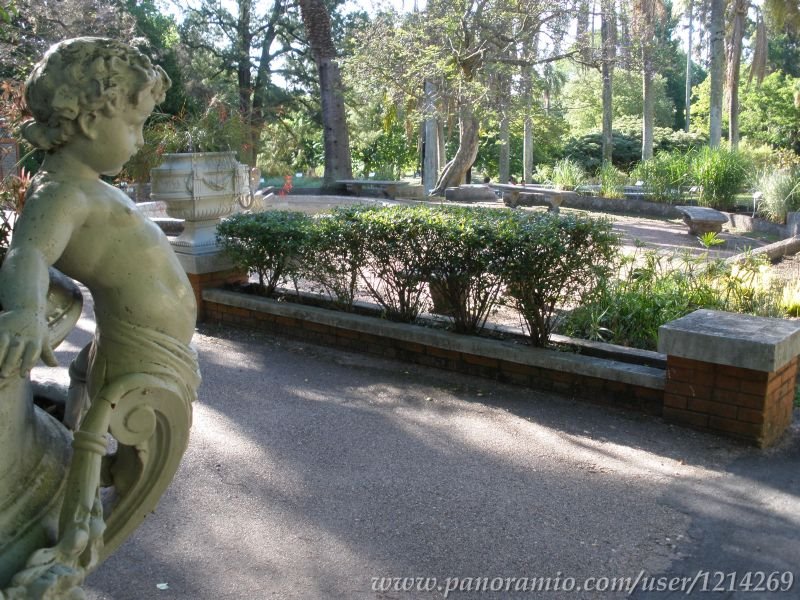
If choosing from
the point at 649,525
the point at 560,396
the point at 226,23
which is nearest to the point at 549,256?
the point at 560,396

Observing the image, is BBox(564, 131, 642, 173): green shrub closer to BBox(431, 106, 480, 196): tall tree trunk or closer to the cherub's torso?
BBox(431, 106, 480, 196): tall tree trunk

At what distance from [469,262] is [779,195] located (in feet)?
39.6

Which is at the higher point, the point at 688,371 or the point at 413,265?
the point at 413,265

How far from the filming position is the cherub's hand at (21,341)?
1.72 m

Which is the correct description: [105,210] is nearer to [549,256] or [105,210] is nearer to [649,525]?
[649,525]

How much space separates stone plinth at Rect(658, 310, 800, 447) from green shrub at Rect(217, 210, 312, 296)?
10.9 feet

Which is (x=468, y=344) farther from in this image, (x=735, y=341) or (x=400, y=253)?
(x=735, y=341)

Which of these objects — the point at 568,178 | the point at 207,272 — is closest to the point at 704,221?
the point at 568,178

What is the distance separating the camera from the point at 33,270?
1.85 meters

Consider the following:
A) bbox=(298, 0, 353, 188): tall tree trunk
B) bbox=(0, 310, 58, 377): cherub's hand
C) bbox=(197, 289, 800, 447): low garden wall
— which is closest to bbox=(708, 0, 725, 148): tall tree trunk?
bbox=(298, 0, 353, 188): tall tree trunk

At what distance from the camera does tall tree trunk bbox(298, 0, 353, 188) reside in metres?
19.9

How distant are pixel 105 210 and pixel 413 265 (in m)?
4.41

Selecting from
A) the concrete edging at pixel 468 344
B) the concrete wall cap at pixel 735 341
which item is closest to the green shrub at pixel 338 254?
the concrete edging at pixel 468 344

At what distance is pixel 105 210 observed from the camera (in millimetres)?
2031
